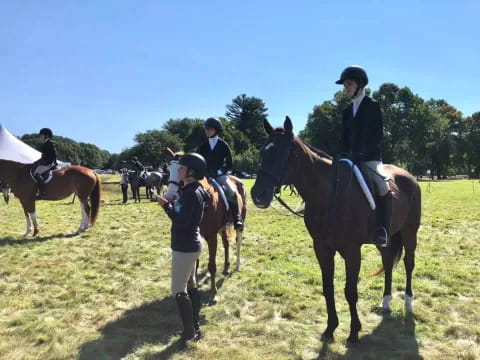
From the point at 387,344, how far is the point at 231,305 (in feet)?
7.97

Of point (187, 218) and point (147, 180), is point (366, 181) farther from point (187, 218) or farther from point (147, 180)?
point (147, 180)

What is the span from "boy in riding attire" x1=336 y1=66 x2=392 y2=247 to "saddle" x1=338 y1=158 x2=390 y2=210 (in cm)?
5

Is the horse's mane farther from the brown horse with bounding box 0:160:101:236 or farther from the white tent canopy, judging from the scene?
the white tent canopy

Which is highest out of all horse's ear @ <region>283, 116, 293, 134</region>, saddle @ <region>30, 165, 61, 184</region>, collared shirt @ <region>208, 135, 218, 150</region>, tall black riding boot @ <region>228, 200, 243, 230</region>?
collared shirt @ <region>208, 135, 218, 150</region>

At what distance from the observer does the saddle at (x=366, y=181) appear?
4.44 metres

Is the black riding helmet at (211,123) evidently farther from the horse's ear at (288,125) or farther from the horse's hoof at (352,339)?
the horse's hoof at (352,339)

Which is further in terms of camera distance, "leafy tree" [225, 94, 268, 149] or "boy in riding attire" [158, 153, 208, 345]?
"leafy tree" [225, 94, 268, 149]

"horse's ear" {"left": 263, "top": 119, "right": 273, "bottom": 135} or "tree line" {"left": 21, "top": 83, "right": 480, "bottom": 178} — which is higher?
"tree line" {"left": 21, "top": 83, "right": 480, "bottom": 178}

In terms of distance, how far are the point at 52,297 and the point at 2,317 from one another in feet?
3.08

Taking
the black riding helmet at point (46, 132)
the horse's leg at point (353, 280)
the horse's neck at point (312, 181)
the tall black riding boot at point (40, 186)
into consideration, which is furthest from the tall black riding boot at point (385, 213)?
the black riding helmet at point (46, 132)

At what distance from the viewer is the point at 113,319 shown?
17.5ft

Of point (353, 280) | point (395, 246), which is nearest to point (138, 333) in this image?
point (353, 280)

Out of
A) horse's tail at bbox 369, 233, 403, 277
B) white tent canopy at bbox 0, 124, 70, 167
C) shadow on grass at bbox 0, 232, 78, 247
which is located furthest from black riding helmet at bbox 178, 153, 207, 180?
white tent canopy at bbox 0, 124, 70, 167

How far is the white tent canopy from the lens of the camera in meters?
11.6
